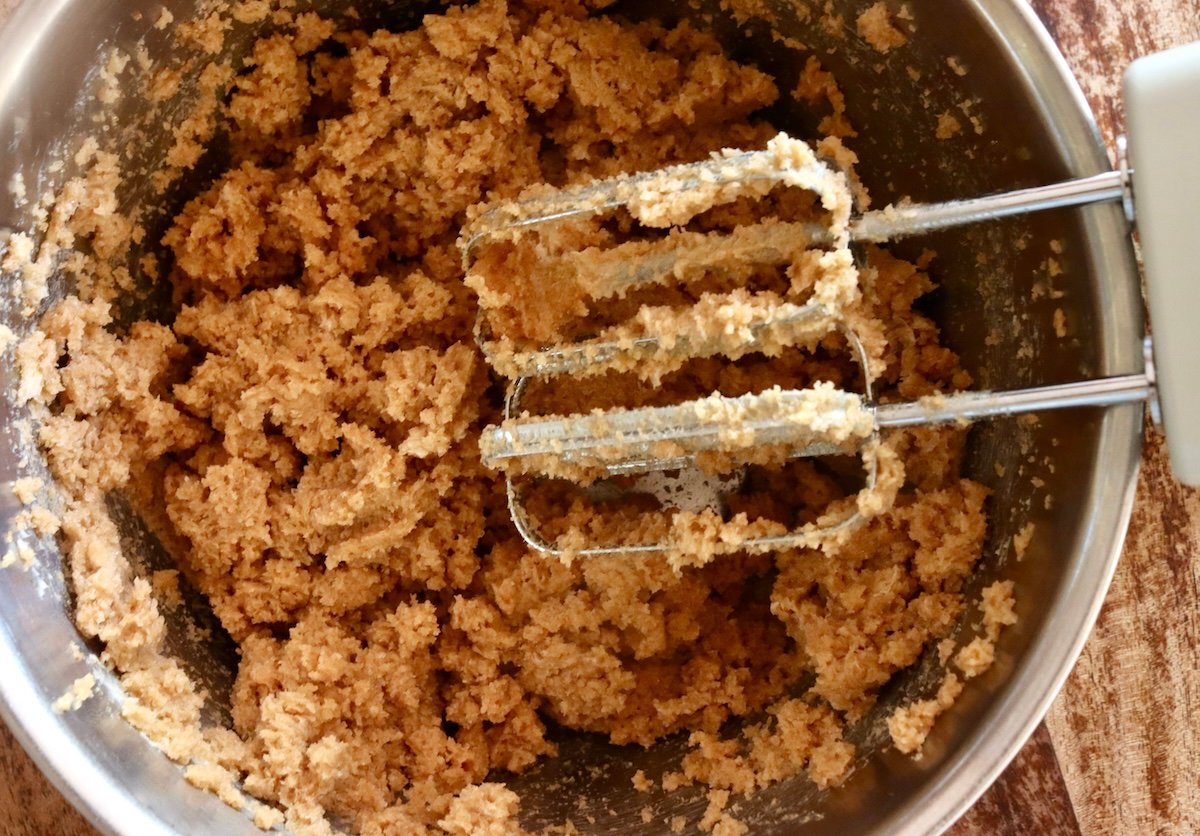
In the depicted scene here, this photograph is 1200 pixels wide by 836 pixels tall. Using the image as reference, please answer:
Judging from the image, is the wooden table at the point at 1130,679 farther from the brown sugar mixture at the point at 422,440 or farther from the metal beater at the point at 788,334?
the metal beater at the point at 788,334

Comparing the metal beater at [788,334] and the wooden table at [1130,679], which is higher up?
the metal beater at [788,334]

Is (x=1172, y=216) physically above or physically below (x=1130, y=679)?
above

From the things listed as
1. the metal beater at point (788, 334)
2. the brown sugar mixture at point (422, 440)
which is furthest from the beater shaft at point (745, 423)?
the brown sugar mixture at point (422, 440)

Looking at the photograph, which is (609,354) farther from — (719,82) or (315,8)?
(315,8)

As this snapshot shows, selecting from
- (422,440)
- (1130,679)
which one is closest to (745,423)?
(422,440)

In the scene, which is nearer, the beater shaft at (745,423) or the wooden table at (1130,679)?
the beater shaft at (745,423)

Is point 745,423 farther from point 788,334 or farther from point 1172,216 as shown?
point 1172,216

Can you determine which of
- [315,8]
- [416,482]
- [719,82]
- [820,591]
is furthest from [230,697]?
[719,82]
